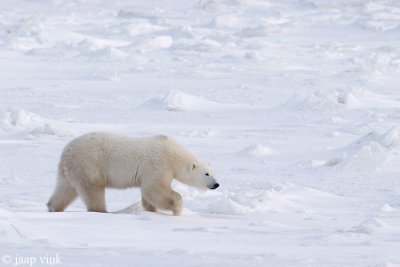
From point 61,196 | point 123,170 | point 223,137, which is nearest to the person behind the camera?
point 123,170

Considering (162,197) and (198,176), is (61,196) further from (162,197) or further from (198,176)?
(198,176)

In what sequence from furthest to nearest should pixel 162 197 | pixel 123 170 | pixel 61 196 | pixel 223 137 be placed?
1. pixel 223 137
2. pixel 61 196
3. pixel 123 170
4. pixel 162 197

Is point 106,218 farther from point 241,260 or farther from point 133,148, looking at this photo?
point 241,260

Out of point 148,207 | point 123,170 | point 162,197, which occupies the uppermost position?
point 123,170

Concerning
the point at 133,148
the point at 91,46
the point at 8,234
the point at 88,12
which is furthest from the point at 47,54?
the point at 88,12

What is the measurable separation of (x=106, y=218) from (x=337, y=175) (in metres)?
3.46

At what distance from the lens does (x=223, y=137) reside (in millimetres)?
9906

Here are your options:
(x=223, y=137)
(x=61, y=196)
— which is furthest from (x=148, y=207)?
(x=223, y=137)

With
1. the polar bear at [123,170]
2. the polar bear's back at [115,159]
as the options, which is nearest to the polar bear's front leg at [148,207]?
the polar bear at [123,170]

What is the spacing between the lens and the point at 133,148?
210 inches

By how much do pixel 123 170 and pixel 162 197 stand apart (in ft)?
1.07

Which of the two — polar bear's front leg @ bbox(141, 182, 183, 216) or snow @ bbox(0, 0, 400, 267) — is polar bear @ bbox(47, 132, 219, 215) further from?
snow @ bbox(0, 0, 400, 267)

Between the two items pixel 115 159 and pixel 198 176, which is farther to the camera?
pixel 198 176

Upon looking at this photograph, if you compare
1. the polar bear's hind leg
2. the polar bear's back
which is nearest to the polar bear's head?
the polar bear's back
